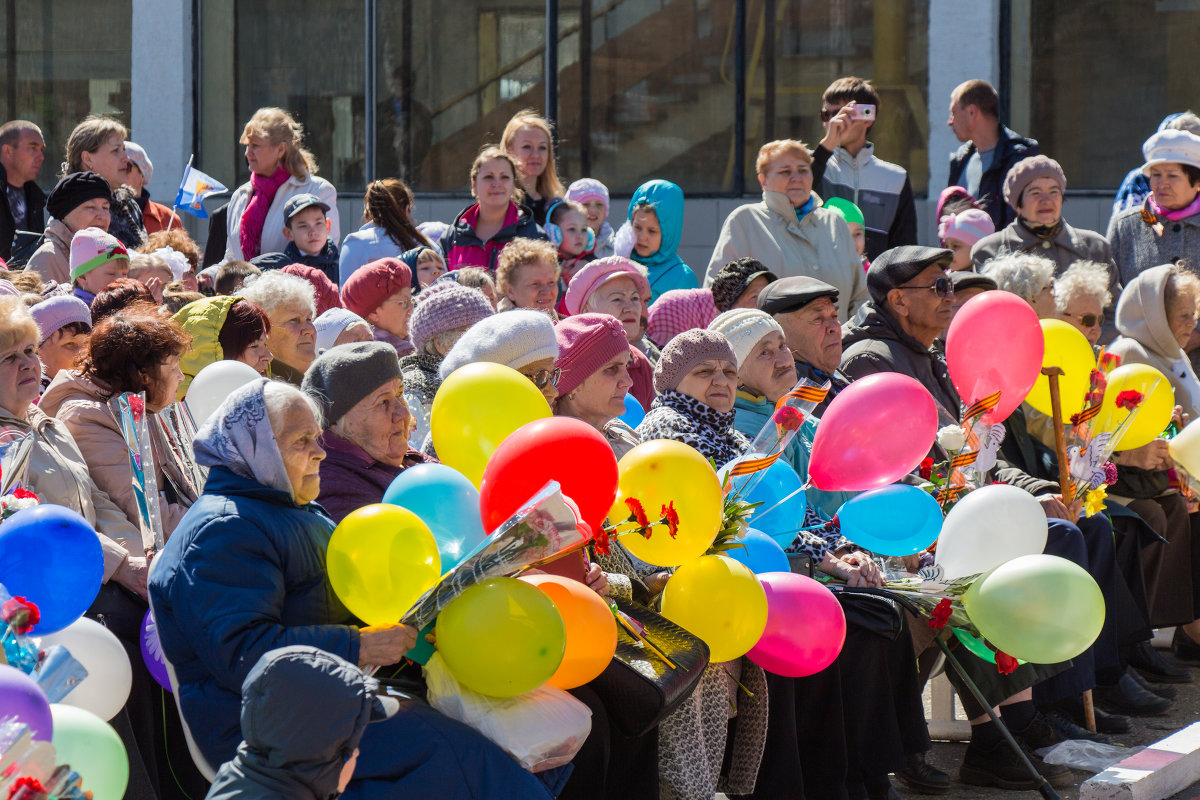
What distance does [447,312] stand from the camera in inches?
208

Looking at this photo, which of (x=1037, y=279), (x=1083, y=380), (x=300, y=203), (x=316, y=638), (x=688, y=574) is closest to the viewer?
(x=316, y=638)

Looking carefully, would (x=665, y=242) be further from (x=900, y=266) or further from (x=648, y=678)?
(x=648, y=678)

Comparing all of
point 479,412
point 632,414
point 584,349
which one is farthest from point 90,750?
point 632,414

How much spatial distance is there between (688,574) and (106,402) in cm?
188

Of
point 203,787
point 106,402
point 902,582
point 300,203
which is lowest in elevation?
point 203,787

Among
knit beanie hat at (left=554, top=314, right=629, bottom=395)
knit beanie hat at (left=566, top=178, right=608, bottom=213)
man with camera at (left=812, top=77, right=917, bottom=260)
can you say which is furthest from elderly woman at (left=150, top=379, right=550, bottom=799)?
knit beanie hat at (left=566, top=178, right=608, bottom=213)

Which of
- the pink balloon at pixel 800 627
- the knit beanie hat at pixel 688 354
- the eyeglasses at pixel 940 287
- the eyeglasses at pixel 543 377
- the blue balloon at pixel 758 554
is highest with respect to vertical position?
the eyeglasses at pixel 940 287

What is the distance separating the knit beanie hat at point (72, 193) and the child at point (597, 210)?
2.84m

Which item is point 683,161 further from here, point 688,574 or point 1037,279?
point 688,574

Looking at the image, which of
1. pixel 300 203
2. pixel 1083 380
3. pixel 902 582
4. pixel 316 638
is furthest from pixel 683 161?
pixel 316 638

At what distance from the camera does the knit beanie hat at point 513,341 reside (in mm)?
4516

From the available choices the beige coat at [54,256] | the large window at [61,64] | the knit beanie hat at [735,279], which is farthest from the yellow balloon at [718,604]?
the large window at [61,64]

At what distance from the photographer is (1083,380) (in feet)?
18.6

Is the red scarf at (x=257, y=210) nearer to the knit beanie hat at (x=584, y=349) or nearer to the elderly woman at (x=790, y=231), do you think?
the elderly woman at (x=790, y=231)
